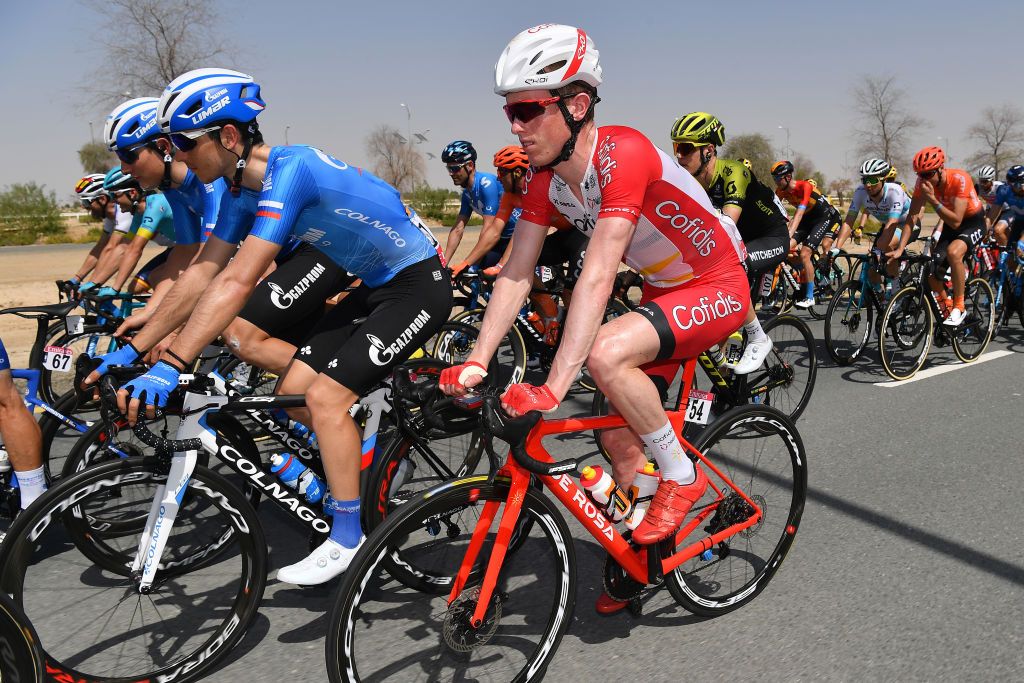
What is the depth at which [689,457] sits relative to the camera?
10.4 feet

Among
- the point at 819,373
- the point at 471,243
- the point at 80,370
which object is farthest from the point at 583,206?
the point at 471,243

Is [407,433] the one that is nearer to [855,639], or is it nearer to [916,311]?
[855,639]

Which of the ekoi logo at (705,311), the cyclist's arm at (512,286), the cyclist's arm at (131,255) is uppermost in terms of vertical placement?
the cyclist's arm at (512,286)

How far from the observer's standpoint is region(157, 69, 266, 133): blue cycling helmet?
10.5ft

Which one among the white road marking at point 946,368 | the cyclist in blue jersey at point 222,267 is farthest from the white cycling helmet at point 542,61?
the white road marking at point 946,368

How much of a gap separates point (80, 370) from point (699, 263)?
→ 269 centimetres

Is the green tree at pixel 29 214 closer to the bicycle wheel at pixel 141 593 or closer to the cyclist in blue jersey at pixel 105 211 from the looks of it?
the cyclist in blue jersey at pixel 105 211

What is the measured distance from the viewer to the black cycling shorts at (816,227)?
39.5 feet

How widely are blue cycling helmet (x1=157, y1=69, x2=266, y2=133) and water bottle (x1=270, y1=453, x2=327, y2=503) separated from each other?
144 centimetres

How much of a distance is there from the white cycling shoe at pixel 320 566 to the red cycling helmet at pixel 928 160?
7626 millimetres

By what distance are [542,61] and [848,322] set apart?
6.36m

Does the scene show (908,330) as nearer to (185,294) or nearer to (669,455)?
(669,455)

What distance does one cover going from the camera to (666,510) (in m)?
3.02

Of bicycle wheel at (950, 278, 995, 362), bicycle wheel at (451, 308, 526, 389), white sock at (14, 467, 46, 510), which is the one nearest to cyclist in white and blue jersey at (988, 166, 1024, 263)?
bicycle wheel at (950, 278, 995, 362)
